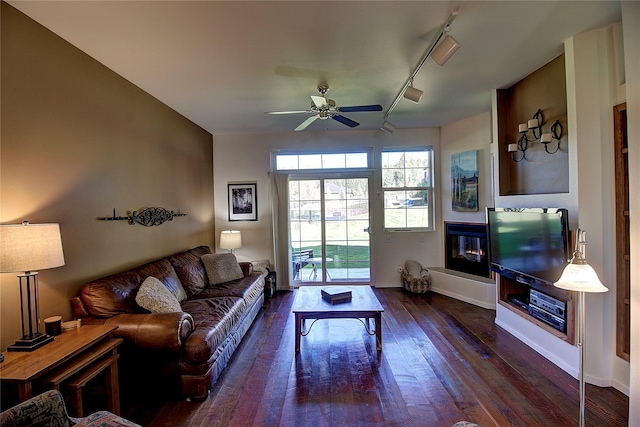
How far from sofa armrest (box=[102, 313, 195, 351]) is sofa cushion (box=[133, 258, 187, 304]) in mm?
755

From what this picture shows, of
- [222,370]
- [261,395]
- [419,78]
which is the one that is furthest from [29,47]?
[419,78]

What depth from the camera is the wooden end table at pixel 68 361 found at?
4.94 feet

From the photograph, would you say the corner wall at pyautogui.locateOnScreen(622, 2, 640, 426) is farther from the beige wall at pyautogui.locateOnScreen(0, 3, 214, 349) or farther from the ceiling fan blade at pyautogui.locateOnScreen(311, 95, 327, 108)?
the beige wall at pyautogui.locateOnScreen(0, 3, 214, 349)

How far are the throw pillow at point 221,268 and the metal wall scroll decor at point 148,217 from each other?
→ 0.77 m

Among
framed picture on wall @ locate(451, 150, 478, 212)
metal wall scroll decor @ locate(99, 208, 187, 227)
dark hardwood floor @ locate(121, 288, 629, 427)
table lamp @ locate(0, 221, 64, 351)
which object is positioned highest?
framed picture on wall @ locate(451, 150, 478, 212)

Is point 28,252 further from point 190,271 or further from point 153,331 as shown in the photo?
point 190,271

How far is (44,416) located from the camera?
4.20 ft

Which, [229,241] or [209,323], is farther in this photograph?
[229,241]

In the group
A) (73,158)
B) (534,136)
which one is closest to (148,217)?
(73,158)

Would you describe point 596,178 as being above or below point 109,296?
above

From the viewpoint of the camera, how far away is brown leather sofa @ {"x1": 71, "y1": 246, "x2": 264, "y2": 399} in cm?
223

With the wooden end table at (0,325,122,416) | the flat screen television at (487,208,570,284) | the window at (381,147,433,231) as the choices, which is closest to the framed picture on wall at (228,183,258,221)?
the window at (381,147,433,231)

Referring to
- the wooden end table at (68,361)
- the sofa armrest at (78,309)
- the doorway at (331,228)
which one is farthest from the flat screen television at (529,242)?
the sofa armrest at (78,309)

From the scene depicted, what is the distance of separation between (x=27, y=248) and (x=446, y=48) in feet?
10.1
